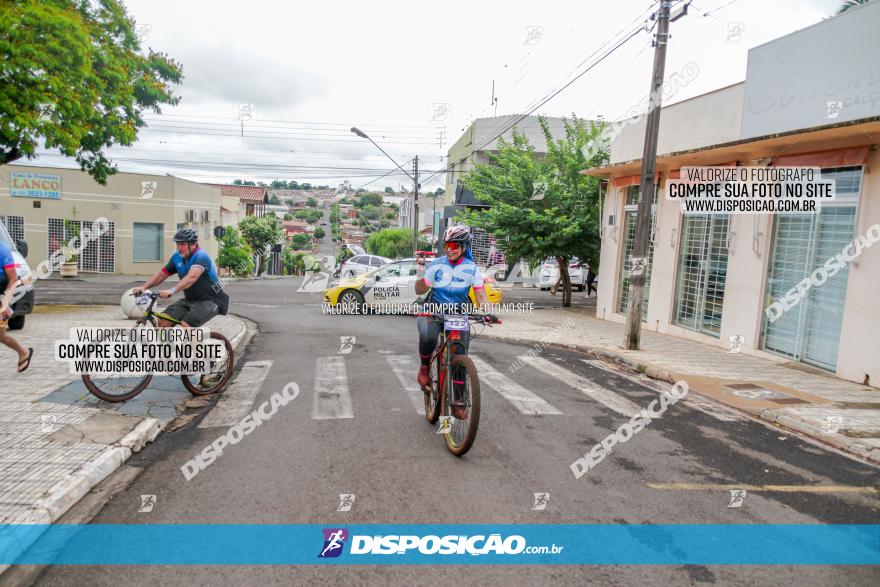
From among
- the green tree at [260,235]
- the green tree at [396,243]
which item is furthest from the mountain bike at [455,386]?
the green tree at [396,243]

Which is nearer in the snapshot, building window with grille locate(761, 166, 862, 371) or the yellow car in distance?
building window with grille locate(761, 166, 862, 371)

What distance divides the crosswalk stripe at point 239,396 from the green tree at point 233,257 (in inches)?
1278

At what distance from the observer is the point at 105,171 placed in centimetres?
1619

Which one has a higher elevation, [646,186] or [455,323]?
[646,186]

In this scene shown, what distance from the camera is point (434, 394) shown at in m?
6.16

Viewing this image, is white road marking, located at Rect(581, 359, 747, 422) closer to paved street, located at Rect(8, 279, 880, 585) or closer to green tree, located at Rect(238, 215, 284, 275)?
paved street, located at Rect(8, 279, 880, 585)

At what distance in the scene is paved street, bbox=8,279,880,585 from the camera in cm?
355

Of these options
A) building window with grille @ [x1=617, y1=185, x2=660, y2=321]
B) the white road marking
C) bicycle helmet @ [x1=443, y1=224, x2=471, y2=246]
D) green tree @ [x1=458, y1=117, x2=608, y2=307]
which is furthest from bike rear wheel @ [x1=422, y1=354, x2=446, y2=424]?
green tree @ [x1=458, y1=117, x2=608, y2=307]

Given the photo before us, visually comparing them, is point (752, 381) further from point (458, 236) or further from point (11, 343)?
point (11, 343)

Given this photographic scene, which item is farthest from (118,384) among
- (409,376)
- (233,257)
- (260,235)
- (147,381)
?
(260,235)

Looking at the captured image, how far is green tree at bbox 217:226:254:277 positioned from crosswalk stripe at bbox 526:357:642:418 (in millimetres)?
33238

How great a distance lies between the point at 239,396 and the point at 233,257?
3468cm

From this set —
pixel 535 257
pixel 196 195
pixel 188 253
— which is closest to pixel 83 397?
pixel 188 253

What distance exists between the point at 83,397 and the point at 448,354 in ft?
13.9
